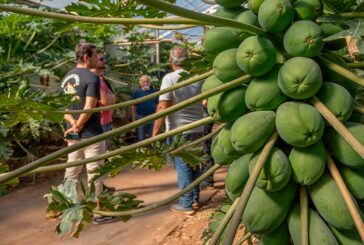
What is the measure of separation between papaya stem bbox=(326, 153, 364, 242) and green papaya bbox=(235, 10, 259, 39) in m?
0.35

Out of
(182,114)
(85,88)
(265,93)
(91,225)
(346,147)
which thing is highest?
(265,93)

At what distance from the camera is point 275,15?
94cm

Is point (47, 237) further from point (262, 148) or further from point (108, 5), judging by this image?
point (262, 148)

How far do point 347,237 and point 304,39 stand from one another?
1.44 feet

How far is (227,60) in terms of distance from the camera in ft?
3.34

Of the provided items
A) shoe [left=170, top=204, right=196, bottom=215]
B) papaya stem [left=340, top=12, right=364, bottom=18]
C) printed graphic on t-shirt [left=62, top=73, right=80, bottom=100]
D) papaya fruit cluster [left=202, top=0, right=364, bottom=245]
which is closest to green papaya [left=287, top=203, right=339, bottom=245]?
papaya fruit cluster [left=202, top=0, right=364, bottom=245]

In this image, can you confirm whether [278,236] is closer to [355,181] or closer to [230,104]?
[355,181]

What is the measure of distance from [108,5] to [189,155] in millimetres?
617

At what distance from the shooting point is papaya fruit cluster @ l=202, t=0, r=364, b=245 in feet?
2.96

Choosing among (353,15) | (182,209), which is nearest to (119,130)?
(353,15)

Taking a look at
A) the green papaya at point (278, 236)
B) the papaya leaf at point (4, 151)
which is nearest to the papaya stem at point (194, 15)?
the green papaya at point (278, 236)

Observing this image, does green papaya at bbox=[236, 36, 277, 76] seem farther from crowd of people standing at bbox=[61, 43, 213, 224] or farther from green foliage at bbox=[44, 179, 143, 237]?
crowd of people standing at bbox=[61, 43, 213, 224]

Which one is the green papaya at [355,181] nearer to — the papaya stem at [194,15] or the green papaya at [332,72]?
the green papaya at [332,72]

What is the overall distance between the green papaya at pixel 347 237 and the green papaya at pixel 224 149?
284mm
